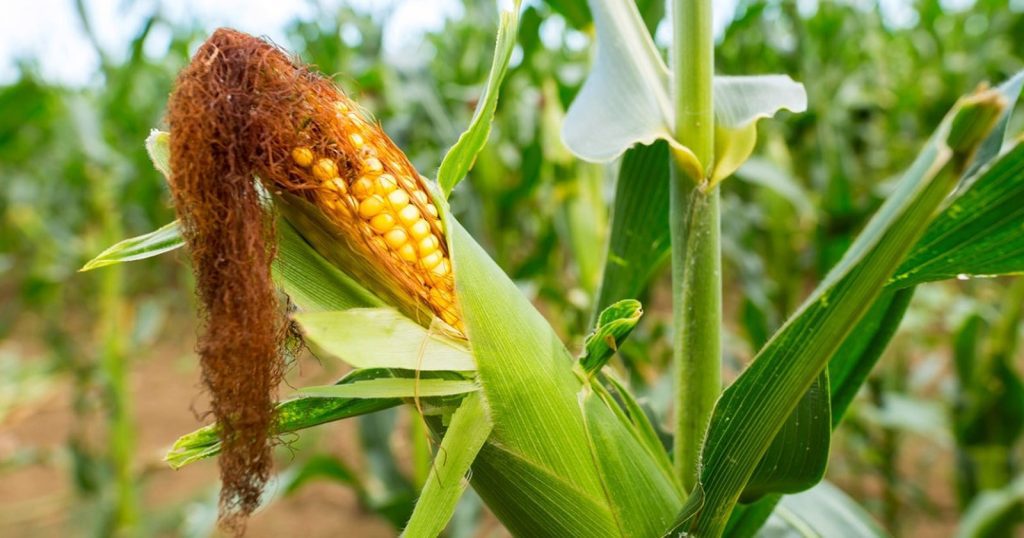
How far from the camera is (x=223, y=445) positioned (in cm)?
43

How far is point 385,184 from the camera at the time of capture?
0.45 m

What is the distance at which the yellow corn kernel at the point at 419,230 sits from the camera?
0.45 metres

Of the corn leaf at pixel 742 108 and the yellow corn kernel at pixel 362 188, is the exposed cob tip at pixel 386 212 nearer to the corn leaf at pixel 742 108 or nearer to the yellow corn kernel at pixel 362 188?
the yellow corn kernel at pixel 362 188

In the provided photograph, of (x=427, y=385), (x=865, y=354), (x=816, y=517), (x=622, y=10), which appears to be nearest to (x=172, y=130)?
(x=427, y=385)

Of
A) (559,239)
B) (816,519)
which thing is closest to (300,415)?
(816,519)

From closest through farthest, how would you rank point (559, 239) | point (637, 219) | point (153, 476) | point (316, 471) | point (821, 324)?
point (821, 324), point (637, 219), point (316, 471), point (559, 239), point (153, 476)

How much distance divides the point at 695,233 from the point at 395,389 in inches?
8.7

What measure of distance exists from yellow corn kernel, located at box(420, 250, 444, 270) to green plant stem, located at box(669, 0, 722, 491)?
0.17 meters

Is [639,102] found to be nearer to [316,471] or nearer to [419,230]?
[419,230]

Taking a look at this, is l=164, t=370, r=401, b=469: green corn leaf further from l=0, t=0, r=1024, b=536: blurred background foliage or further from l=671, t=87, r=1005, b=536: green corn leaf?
l=671, t=87, r=1005, b=536: green corn leaf

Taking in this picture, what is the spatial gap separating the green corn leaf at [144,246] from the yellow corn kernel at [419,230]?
15 centimetres

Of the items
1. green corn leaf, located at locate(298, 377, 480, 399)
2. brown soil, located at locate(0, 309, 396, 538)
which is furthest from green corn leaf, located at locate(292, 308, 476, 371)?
brown soil, located at locate(0, 309, 396, 538)

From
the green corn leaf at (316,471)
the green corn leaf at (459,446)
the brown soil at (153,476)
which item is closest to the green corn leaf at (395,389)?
the green corn leaf at (459,446)

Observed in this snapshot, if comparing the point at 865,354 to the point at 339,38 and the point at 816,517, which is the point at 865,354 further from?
the point at 339,38
